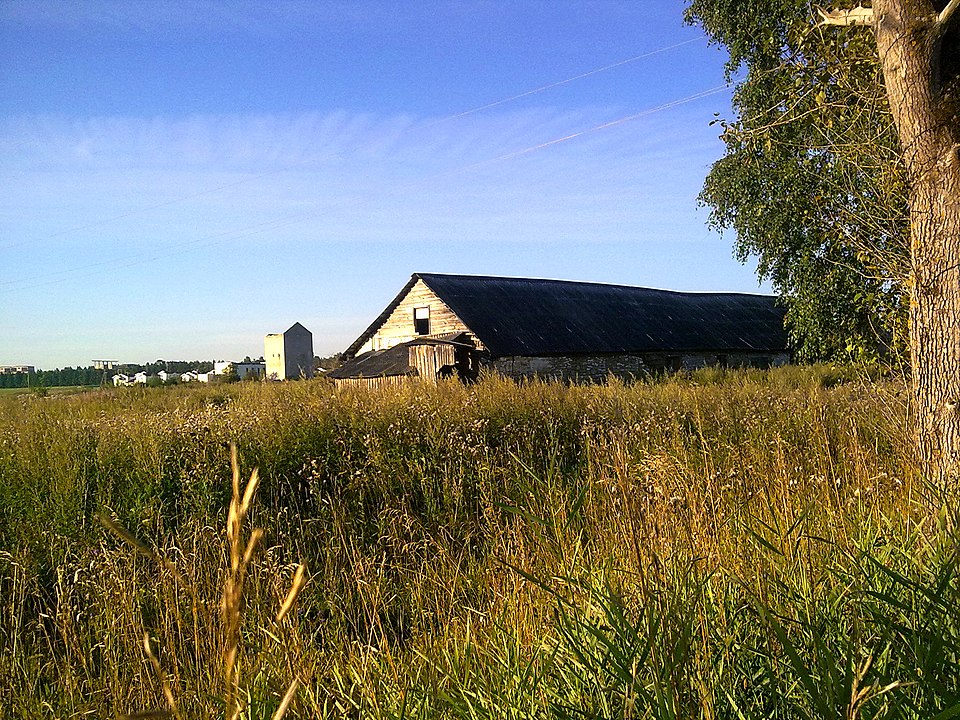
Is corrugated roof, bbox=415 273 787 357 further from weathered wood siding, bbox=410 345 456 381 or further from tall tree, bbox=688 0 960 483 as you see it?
tall tree, bbox=688 0 960 483

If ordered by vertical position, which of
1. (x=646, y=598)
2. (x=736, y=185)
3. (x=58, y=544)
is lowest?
(x=58, y=544)

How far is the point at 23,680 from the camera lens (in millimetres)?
4227

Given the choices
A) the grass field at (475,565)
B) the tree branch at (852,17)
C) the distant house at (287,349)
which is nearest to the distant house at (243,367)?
the distant house at (287,349)

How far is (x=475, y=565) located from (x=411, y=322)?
22.7 meters

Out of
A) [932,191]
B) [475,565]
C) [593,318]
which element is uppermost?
[593,318]

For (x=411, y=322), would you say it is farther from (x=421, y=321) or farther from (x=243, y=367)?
(x=243, y=367)

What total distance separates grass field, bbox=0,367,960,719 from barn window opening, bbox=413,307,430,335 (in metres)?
15.7

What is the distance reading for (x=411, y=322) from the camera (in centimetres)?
2756

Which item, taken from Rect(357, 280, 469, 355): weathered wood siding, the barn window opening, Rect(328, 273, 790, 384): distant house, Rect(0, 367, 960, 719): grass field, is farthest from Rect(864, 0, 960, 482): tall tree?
the barn window opening

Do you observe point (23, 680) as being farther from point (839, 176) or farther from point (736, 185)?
point (736, 185)

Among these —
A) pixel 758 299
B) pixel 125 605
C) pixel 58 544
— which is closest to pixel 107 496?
pixel 58 544

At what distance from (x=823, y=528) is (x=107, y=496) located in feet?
18.2

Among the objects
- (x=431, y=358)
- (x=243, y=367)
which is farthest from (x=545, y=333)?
(x=243, y=367)

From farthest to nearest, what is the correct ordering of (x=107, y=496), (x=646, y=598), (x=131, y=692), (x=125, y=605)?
(x=107, y=496) < (x=125, y=605) < (x=131, y=692) < (x=646, y=598)
